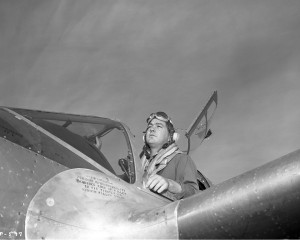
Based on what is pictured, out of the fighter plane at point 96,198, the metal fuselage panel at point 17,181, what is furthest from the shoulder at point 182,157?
the metal fuselage panel at point 17,181

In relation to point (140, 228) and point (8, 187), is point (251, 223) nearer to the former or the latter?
point (140, 228)

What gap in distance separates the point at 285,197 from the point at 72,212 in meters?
1.49

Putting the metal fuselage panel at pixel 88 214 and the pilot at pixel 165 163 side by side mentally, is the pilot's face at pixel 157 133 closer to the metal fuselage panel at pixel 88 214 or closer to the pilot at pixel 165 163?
the pilot at pixel 165 163

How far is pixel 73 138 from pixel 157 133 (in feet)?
6.62

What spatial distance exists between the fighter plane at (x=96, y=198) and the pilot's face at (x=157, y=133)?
69.9 inches

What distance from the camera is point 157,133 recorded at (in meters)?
5.36

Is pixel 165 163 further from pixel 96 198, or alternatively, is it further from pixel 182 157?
pixel 96 198

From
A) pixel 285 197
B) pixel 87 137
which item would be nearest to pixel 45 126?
pixel 87 137

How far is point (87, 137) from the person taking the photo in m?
3.76

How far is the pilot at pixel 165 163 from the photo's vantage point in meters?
4.05

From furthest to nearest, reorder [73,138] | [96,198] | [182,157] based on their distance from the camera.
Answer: [182,157] → [73,138] → [96,198]

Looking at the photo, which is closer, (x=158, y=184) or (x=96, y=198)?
(x=96, y=198)

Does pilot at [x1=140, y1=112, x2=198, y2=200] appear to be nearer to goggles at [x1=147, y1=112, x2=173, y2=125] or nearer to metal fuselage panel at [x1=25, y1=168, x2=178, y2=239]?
goggles at [x1=147, y1=112, x2=173, y2=125]

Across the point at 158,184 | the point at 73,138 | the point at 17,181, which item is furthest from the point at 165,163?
the point at 17,181
